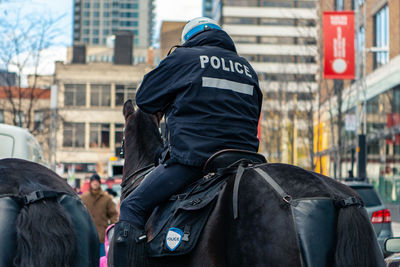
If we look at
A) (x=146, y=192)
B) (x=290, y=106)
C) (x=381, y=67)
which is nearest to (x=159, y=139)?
(x=146, y=192)

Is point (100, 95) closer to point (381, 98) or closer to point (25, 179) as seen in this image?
point (381, 98)

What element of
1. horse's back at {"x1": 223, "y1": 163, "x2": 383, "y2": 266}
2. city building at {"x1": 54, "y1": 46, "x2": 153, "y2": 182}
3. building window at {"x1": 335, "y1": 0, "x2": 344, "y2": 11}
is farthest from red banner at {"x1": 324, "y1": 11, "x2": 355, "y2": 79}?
city building at {"x1": 54, "y1": 46, "x2": 153, "y2": 182}

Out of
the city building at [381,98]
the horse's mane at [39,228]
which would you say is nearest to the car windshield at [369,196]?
the horse's mane at [39,228]

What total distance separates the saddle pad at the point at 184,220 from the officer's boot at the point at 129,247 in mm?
56

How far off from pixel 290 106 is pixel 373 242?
50965mm

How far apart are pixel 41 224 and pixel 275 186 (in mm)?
1266

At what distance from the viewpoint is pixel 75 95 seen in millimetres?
74812

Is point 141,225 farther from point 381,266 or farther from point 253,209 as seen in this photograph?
point 381,266

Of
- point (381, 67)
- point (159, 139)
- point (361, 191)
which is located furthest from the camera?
point (381, 67)

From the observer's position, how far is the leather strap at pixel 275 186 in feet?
11.7

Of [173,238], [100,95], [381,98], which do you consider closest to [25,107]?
[100,95]

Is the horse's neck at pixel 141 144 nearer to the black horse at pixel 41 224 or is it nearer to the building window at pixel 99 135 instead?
the black horse at pixel 41 224

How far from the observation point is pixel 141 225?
430 centimetres

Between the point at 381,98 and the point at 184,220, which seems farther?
the point at 381,98
